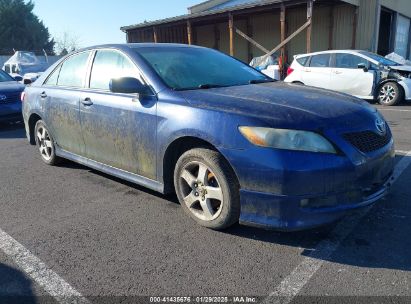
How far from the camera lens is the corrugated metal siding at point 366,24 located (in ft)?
53.4

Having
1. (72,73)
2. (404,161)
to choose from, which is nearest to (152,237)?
(72,73)

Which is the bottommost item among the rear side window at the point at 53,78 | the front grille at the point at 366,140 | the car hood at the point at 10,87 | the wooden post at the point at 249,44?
the front grille at the point at 366,140

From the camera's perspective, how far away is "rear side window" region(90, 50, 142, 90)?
12.7 ft

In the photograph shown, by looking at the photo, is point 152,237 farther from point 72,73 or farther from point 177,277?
point 72,73

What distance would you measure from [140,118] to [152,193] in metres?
0.97

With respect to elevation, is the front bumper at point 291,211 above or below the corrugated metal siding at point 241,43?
below

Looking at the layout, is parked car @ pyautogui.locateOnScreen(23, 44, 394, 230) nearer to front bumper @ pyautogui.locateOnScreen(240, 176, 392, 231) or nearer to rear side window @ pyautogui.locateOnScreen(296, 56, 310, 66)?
front bumper @ pyautogui.locateOnScreen(240, 176, 392, 231)

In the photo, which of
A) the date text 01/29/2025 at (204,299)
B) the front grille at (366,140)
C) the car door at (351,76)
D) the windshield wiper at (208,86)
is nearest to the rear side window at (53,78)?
the windshield wiper at (208,86)

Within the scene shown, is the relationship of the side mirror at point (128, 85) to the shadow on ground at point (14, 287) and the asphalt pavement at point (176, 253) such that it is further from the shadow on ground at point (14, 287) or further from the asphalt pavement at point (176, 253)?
the shadow on ground at point (14, 287)

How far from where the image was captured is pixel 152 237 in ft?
10.6

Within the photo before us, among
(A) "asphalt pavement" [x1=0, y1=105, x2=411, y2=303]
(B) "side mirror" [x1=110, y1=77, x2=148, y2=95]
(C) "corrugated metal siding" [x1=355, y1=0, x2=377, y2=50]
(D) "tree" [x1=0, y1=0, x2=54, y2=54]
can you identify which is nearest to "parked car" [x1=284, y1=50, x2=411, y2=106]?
(C) "corrugated metal siding" [x1=355, y1=0, x2=377, y2=50]

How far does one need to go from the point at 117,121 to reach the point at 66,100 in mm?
1128

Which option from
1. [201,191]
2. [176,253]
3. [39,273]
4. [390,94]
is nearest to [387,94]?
[390,94]

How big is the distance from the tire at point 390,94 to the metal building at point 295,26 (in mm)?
5506
